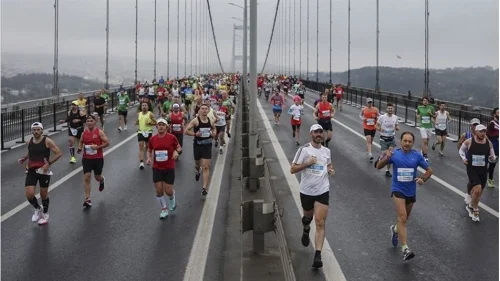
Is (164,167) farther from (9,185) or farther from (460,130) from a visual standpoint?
(460,130)

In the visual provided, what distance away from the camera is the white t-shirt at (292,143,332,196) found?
7527 mm

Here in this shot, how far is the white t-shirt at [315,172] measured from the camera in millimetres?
7527

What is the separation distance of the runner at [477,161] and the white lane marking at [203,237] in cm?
442

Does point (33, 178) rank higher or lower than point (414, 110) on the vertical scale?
lower

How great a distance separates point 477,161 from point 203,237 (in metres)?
4.93

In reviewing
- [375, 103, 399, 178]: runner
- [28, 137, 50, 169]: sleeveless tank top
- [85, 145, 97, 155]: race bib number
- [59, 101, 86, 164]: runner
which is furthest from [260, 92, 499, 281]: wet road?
[59, 101, 86, 164]: runner

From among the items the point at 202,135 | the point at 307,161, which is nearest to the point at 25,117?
the point at 202,135

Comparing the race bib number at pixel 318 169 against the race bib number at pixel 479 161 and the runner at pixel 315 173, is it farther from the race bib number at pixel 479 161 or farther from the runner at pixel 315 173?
the race bib number at pixel 479 161

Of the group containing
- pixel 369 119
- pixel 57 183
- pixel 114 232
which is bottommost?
pixel 114 232

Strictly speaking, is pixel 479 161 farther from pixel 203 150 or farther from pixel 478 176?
pixel 203 150

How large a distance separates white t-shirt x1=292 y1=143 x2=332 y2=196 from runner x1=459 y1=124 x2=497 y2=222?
138 inches

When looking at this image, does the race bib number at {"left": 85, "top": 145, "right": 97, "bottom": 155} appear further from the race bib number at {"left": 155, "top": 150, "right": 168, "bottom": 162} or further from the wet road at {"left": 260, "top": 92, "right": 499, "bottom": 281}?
the wet road at {"left": 260, "top": 92, "right": 499, "bottom": 281}

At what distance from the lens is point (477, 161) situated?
987 centimetres

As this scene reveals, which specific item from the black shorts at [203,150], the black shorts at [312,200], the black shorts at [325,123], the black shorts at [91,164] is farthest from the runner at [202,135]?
the black shorts at [325,123]
